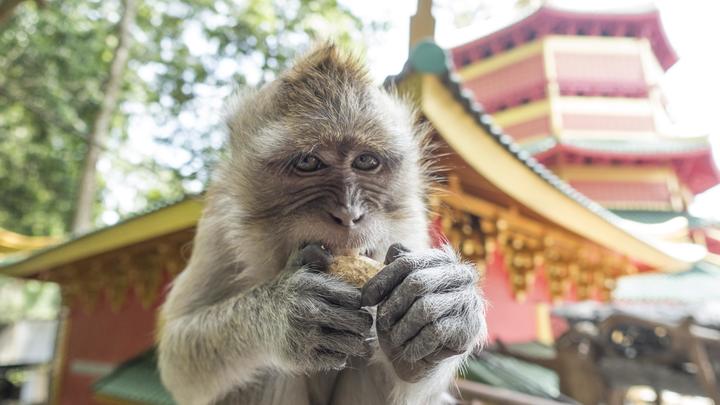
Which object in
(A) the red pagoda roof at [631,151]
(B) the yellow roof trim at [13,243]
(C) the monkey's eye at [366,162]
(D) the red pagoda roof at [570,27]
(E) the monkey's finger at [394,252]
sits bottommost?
(B) the yellow roof trim at [13,243]

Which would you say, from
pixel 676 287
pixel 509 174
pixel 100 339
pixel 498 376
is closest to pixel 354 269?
pixel 509 174

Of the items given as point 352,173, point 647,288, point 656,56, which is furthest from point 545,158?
point 352,173

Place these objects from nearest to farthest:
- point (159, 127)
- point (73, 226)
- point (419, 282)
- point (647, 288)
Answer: point (419, 282) → point (73, 226) → point (647, 288) → point (159, 127)

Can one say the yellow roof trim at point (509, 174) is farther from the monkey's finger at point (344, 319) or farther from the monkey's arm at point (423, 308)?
the monkey's finger at point (344, 319)

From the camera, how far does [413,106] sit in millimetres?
2676

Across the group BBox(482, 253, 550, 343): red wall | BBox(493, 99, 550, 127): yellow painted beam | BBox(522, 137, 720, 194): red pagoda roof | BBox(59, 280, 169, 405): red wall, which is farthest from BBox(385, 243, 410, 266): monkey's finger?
BBox(493, 99, 550, 127): yellow painted beam

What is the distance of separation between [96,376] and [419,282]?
19.7 feet

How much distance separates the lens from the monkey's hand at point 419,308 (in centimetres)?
145

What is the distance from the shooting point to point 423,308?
4.77 ft

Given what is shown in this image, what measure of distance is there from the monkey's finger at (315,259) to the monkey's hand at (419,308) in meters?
0.22

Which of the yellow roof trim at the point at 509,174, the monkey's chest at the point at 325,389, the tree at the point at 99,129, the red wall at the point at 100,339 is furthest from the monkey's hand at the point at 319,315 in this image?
the tree at the point at 99,129

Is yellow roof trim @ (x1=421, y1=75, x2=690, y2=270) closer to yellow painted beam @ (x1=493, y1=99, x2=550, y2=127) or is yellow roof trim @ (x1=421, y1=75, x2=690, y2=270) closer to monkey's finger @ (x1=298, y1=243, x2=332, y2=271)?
monkey's finger @ (x1=298, y1=243, x2=332, y2=271)

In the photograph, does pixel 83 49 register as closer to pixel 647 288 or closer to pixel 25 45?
pixel 25 45

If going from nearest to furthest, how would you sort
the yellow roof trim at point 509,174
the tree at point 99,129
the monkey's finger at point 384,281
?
the monkey's finger at point 384,281 < the yellow roof trim at point 509,174 < the tree at point 99,129
